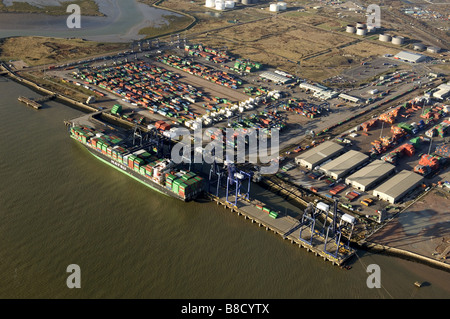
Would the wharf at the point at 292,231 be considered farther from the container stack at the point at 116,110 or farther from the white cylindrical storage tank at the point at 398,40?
the white cylindrical storage tank at the point at 398,40

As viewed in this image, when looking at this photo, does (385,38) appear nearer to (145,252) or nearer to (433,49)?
(433,49)

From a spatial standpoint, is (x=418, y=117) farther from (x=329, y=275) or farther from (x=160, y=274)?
(x=160, y=274)

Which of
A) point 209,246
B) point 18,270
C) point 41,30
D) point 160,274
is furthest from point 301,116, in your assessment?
point 41,30

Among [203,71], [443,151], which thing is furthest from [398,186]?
[203,71]

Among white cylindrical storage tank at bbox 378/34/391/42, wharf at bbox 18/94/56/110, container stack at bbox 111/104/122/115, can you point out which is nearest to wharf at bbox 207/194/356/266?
container stack at bbox 111/104/122/115

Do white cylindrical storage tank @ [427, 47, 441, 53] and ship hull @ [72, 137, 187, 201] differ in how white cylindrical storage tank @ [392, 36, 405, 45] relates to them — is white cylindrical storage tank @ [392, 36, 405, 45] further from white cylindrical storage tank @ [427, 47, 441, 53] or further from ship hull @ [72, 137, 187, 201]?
ship hull @ [72, 137, 187, 201]

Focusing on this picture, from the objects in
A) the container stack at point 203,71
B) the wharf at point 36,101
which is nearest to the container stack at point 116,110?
the wharf at point 36,101
